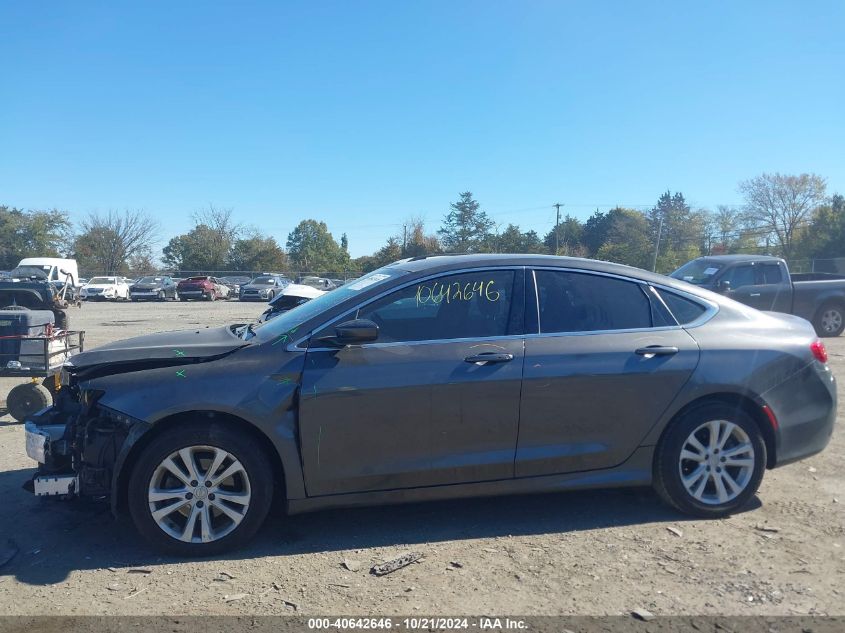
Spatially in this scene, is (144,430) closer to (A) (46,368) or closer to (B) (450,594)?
(B) (450,594)

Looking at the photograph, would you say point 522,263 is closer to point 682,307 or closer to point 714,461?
point 682,307

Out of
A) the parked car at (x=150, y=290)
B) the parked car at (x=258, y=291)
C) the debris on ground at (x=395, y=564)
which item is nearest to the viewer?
the debris on ground at (x=395, y=564)

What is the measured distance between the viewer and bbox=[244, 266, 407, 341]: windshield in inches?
163

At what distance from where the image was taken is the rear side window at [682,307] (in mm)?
4496

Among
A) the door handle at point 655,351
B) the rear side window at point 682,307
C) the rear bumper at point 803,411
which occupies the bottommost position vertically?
the rear bumper at point 803,411

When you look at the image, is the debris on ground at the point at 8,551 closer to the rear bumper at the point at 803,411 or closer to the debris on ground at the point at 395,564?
the debris on ground at the point at 395,564

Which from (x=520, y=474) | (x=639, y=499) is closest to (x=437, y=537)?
(x=520, y=474)

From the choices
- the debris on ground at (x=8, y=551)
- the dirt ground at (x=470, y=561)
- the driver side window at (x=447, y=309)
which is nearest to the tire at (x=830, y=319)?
the dirt ground at (x=470, y=561)

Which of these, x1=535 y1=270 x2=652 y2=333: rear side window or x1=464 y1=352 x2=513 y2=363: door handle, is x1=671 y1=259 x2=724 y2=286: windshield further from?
x1=464 y1=352 x2=513 y2=363: door handle

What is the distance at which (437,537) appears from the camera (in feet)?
13.4

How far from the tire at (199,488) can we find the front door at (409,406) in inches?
12.0

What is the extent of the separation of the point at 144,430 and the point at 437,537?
1.83m

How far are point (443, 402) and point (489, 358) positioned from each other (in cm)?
39

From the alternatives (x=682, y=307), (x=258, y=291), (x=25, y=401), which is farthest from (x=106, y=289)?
(x=682, y=307)
